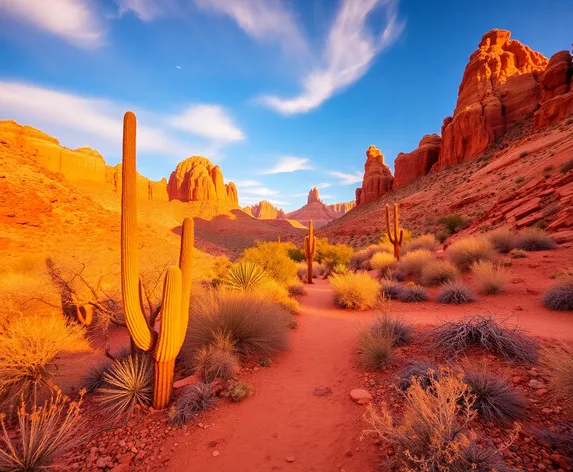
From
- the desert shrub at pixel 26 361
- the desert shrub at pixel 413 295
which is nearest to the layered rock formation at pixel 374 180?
the desert shrub at pixel 413 295

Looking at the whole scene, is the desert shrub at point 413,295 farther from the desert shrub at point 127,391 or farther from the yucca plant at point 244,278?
the desert shrub at point 127,391

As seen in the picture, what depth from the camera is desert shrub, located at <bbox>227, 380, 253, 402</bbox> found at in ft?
13.1

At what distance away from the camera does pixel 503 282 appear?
320 inches

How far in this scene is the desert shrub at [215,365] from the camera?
4.44 meters

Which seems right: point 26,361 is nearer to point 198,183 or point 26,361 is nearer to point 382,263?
point 382,263

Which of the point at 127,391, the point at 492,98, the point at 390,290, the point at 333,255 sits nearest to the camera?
the point at 127,391

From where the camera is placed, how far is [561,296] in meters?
6.38

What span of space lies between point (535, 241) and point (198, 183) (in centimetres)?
8663

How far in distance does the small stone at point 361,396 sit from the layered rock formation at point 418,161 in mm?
55032

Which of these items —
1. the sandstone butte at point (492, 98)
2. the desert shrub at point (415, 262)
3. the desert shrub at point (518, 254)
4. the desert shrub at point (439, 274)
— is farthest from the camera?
the sandstone butte at point (492, 98)

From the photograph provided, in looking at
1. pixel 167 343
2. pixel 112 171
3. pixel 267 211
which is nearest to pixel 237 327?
pixel 167 343

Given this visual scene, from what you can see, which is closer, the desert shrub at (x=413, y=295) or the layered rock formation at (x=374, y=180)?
the desert shrub at (x=413, y=295)

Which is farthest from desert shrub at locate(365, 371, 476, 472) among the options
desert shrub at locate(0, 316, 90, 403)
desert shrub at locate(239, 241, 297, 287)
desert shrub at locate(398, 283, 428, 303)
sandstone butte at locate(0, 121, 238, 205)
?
sandstone butte at locate(0, 121, 238, 205)

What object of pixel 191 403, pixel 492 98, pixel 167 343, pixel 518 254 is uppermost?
pixel 492 98
